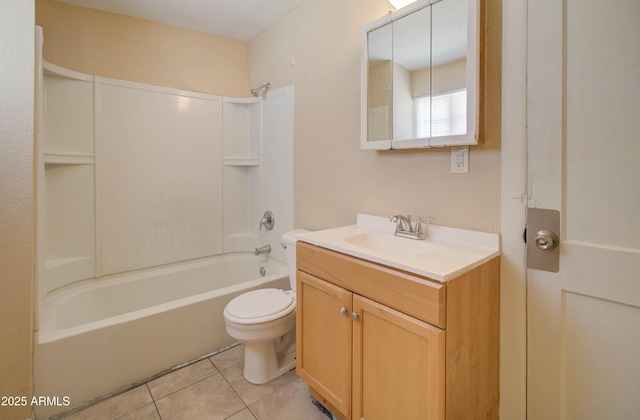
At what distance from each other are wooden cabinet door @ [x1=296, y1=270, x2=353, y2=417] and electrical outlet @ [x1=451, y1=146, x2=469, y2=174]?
2.39 ft

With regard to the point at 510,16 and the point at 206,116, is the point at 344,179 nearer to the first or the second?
the point at 510,16

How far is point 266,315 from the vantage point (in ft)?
5.57

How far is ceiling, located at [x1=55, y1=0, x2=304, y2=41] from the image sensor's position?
2250 millimetres

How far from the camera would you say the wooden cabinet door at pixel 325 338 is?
52.6 inches

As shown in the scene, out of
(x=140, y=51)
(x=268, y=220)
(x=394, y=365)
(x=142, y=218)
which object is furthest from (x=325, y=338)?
(x=140, y=51)

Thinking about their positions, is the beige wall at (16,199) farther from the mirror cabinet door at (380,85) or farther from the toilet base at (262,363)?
the mirror cabinet door at (380,85)

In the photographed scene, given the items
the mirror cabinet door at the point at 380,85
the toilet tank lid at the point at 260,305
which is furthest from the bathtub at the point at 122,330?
the mirror cabinet door at the point at 380,85

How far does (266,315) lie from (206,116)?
190cm

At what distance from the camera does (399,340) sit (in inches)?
44.5

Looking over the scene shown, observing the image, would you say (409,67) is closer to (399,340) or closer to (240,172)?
(399,340)

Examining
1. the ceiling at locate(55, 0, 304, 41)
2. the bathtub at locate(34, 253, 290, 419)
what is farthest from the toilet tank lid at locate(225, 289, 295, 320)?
the ceiling at locate(55, 0, 304, 41)

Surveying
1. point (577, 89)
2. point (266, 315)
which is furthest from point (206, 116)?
point (577, 89)

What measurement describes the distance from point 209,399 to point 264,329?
46 centimetres

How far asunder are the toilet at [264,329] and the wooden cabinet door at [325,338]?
20 cm
